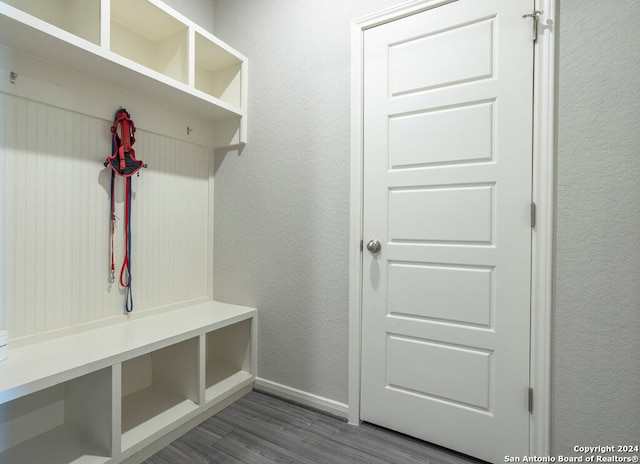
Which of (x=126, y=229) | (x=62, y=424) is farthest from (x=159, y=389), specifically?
(x=126, y=229)

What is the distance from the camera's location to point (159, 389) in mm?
1877

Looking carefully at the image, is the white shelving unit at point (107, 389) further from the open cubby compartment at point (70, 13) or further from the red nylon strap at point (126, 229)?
the open cubby compartment at point (70, 13)

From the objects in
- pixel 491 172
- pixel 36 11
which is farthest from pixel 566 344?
pixel 36 11

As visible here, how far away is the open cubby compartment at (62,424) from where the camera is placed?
1.32m

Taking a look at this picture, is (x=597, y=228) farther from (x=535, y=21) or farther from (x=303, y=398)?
(x=303, y=398)

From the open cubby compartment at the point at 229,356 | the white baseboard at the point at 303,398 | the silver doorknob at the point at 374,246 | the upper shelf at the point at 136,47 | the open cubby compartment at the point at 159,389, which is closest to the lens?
the upper shelf at the point at 136,47

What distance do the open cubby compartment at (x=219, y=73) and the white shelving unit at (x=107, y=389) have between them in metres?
1.48

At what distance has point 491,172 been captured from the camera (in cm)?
141

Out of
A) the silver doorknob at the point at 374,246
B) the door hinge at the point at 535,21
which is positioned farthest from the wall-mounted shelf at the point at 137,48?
the door hinge at the point at 535,21

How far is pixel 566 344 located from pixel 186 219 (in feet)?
7.10

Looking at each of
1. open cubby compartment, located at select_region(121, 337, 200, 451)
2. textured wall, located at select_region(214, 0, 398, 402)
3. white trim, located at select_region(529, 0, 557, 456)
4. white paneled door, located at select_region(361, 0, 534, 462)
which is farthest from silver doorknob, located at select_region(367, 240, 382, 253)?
open cubby compartment, located at select_region(121, 337, 200, 451)

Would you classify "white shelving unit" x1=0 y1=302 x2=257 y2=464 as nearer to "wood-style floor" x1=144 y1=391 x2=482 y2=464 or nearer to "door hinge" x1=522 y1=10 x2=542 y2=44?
"wood-style floor" x1=144 y1=391 x2=482 y2=464

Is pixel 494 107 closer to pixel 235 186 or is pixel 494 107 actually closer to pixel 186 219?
pixel 235 186

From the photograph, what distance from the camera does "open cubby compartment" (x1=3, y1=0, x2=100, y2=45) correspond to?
1404 millimetres
